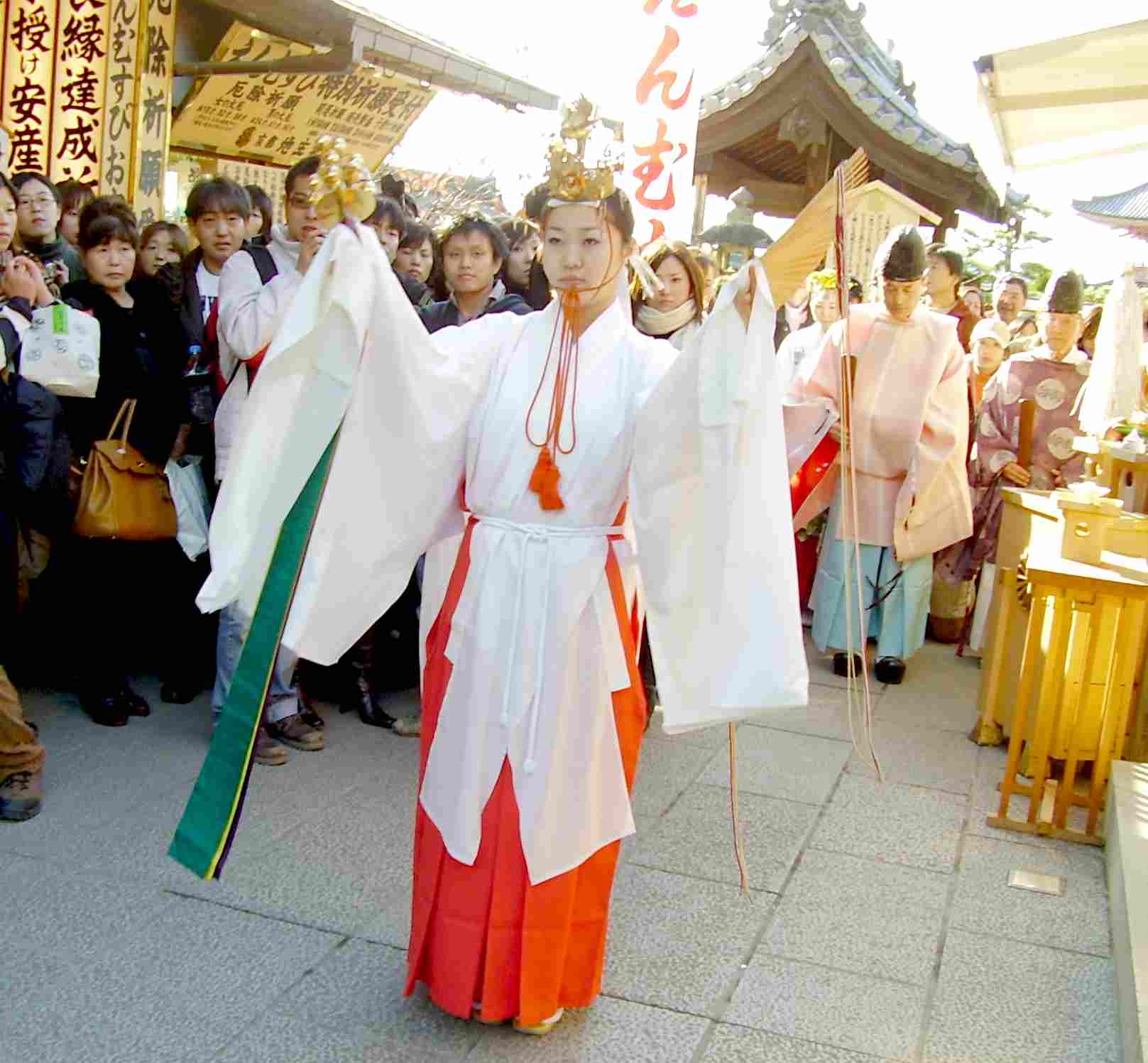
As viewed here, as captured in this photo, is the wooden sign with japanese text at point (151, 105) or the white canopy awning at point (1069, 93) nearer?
the white canopy awning at point (1069, 93)

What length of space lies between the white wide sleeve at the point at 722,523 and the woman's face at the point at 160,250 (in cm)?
335

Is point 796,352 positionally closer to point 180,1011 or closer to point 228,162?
point 180,1011

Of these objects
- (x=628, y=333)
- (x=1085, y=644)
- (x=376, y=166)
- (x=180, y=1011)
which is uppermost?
(x=376, y=166)

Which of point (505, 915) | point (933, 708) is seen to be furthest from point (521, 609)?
point (933, 708)

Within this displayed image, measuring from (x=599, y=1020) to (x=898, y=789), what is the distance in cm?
216

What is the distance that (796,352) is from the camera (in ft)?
23.5

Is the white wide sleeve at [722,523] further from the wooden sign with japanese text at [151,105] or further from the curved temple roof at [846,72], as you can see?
the curved temple roof at [846,72]

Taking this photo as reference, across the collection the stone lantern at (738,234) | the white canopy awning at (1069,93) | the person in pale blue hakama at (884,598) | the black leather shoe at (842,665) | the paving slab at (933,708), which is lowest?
the paving slab at (933,708)

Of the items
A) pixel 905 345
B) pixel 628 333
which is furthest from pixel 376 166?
pixel 628 333

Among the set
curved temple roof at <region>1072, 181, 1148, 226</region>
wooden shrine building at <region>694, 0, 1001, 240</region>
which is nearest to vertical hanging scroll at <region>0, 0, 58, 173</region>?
wooden shrine building at <region>694, 0, 1001, 240</region>

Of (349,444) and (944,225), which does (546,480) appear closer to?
(349,444)

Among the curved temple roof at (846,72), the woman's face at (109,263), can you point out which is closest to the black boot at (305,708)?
the woman's face at (109,263)

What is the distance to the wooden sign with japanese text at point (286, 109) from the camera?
31.2ft

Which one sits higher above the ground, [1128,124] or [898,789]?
[1128,124]
